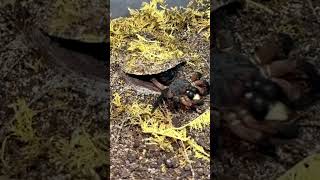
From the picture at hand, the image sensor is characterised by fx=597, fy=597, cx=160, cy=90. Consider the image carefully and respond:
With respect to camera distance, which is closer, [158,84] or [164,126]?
[164,126]

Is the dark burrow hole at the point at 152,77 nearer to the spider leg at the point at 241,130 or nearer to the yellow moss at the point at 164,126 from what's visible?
the yellow moss at the point at 164,126

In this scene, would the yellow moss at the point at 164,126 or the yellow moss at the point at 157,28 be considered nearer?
the yellow moss at the point at 164,126

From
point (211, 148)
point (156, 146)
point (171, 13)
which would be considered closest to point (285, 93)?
Answer: point (211, 148)

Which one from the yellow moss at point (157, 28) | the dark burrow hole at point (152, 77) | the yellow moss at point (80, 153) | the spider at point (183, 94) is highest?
the yellow moss at point (157, 28)

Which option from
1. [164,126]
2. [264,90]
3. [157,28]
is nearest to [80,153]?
[164,126]

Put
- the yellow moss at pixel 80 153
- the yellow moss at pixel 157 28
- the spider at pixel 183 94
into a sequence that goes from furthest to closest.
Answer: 1. the yellow moss at pixel 157 28
2. the spider at pixel 183 94
3. the yellow moss at pixel 80 153

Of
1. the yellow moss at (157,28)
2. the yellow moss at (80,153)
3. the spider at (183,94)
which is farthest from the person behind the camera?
the yellow moss at (157,28)

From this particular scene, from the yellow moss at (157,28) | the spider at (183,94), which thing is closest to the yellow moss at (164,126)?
the spider at (183,94)

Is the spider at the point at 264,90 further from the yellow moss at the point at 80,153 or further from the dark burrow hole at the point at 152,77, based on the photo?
the yellow moss at the point at 80,153

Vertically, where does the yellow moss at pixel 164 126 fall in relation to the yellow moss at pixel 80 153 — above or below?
above

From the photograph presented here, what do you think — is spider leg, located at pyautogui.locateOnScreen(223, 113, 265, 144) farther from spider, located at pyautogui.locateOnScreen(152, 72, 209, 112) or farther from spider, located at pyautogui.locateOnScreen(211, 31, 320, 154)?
spider, located at pyautogui.locateOnScreen(152, 72, 209, 112)

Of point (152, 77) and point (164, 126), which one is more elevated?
point (152, 77)

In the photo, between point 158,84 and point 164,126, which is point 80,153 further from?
point 158,84
